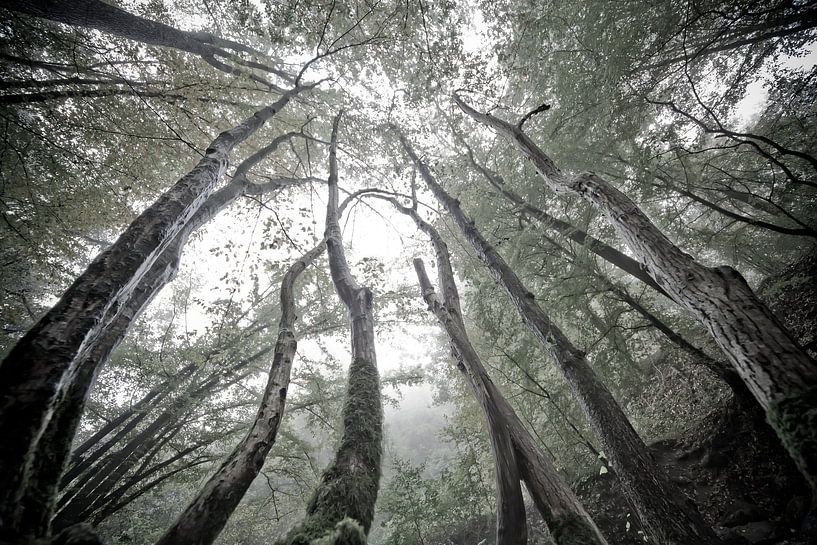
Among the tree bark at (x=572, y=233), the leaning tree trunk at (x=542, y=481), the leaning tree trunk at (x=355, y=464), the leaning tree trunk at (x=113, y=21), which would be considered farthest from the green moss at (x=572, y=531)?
the leaning tree trunk at (x=113, y=21)

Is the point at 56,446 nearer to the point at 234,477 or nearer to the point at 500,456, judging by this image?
the point at 234,477

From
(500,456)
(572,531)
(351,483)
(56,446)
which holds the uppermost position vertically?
(56,446)

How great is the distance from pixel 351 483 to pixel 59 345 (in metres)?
1.90

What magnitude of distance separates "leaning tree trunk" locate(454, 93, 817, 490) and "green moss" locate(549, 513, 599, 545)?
4.42ft

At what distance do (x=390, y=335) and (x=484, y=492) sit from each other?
5190mm

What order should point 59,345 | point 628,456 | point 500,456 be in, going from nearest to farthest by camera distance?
point 59,345 → point 500,456 → point 628,456

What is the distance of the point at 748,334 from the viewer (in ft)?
6.39

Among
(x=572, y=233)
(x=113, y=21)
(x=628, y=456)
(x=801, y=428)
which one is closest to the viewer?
(x=801, y=428)

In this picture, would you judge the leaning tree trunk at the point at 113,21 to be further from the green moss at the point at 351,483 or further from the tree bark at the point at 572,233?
the tree bark at the point at 572,233

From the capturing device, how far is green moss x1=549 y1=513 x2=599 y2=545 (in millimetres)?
2150

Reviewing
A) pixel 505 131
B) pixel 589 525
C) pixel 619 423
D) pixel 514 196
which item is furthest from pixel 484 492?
pixel 505 131

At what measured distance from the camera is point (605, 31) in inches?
215

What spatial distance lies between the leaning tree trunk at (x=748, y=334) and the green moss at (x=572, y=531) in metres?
1.35

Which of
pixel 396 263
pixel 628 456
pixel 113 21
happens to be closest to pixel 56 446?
pixel 628 456
